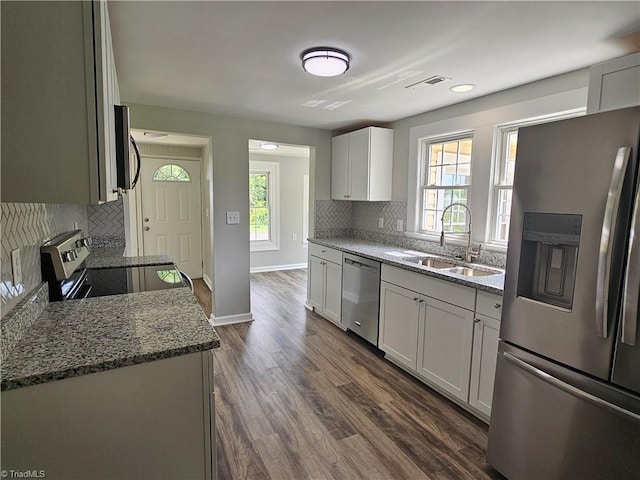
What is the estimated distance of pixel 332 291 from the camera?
151 inches

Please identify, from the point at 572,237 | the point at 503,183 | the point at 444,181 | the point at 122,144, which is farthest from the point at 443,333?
the point at 122,144

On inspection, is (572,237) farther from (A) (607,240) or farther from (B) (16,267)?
(B) (16,267)

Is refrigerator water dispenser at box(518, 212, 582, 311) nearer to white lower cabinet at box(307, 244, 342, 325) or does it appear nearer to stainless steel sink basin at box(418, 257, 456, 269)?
stainless steel sink basin at box(418, 257, 456, 269)

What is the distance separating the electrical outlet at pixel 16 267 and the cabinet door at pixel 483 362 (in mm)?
2260

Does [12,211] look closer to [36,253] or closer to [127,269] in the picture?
[36,253]

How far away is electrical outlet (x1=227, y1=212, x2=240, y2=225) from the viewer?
373 centimetres

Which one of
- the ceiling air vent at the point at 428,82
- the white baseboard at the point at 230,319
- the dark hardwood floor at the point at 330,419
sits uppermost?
the ceiling air vent at the point at 428,82

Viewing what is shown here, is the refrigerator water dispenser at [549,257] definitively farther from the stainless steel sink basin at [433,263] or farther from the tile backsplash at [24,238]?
the tile backsplash at [24,238]

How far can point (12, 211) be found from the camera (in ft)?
4.10

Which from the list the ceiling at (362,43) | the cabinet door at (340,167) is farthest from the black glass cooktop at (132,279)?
the cabinet door at (340,167)

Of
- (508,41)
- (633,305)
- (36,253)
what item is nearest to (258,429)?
(36,253)

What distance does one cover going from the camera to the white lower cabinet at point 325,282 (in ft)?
12.2

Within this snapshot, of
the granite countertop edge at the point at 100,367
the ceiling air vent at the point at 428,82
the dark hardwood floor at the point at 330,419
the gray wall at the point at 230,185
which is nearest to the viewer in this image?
the granite countertop edge at the point at 100,367

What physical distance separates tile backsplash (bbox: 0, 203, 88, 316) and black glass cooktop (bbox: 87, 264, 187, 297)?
1.12 feet
